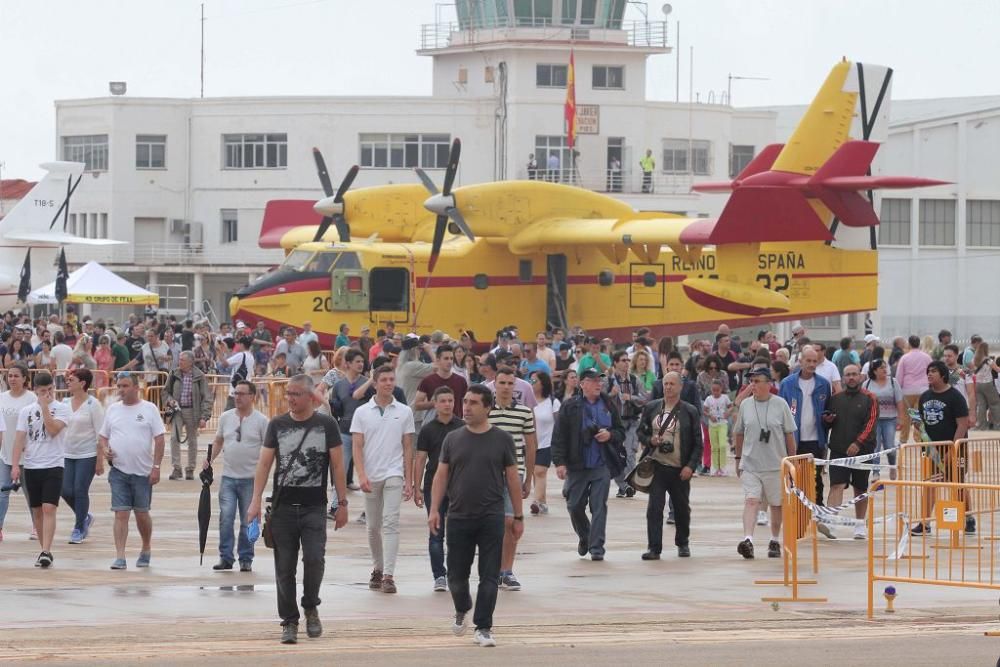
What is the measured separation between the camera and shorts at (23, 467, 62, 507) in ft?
44.1

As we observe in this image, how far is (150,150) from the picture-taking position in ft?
198

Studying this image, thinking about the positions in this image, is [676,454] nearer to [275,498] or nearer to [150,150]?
[275,498]

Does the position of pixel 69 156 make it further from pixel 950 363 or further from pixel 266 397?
pixel 950 363

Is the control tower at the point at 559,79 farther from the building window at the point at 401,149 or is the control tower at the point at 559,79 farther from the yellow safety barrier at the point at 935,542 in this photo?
the yellow safety barrier at the point at 935,542

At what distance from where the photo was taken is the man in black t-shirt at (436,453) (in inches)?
460

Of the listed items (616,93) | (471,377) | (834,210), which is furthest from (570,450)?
(616,93)

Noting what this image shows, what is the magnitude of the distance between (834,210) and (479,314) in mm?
7069

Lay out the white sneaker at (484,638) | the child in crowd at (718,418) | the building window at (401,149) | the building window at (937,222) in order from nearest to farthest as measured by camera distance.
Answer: the white sneaker at (484,638), the child in crowd at (718,418), the building window at (401,149), the building window at (937,222)

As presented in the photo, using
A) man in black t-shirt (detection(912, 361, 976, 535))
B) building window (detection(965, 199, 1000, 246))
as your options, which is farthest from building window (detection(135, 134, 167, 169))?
man in black t-shirt (detection(912, 361, 976, 535))

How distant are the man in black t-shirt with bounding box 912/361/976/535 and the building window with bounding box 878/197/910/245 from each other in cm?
4733

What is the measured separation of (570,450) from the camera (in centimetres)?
1370

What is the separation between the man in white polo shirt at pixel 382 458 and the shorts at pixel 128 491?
84.9 inches

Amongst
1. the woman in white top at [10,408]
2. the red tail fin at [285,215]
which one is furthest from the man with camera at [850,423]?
the red tail fin at [285,215]

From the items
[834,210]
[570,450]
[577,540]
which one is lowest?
[577,540]
